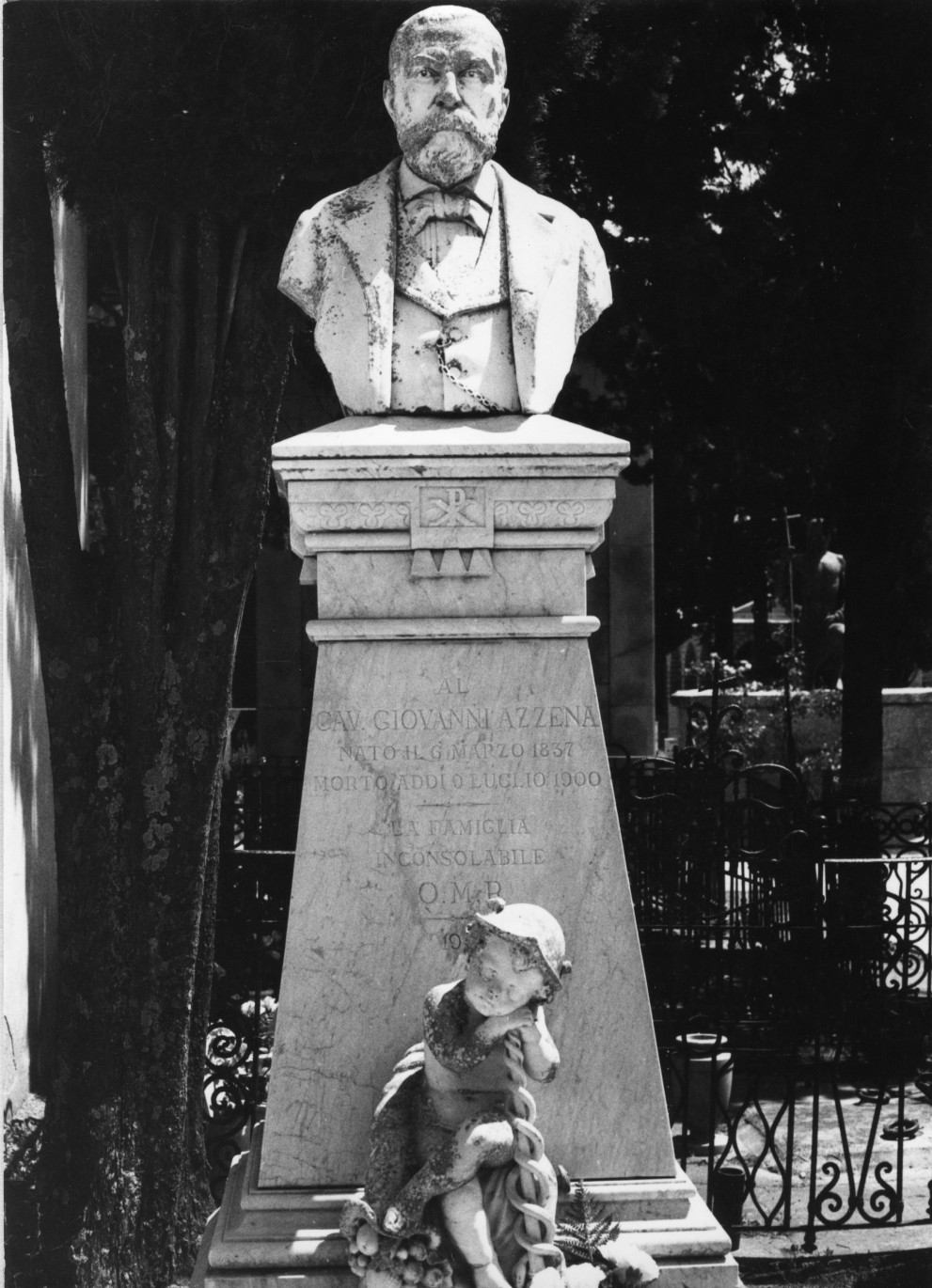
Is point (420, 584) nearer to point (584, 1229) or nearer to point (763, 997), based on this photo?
point (584, 1229)

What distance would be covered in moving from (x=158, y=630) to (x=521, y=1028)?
9.99 feet

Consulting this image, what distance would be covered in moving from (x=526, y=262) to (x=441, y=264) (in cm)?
23

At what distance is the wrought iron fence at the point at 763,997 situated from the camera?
7496 millimetres

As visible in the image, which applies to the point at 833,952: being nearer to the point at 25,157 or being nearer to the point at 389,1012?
the point at 389,1012

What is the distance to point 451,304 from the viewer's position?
479 cm

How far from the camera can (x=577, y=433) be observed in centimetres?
459

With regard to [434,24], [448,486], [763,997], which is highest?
[434,24]

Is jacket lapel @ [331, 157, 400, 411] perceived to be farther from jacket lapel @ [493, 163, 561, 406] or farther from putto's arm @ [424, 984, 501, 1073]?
putto's arm @ [424, 984, 501, 1073]

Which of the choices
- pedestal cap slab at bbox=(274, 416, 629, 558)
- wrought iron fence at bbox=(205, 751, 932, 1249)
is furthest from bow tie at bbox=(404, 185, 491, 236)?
wrought iron fence at bbox=(205, 751, 932, 1249)

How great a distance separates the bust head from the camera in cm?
475

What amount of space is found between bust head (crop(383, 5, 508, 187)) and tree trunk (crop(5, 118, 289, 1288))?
222 centimetres

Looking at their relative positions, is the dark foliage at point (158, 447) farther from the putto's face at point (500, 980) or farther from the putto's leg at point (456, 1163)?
the putto's face at point (500, 980)

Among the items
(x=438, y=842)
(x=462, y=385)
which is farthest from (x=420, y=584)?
(x=438, y=842)

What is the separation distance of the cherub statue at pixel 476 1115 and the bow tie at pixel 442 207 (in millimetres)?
1949
